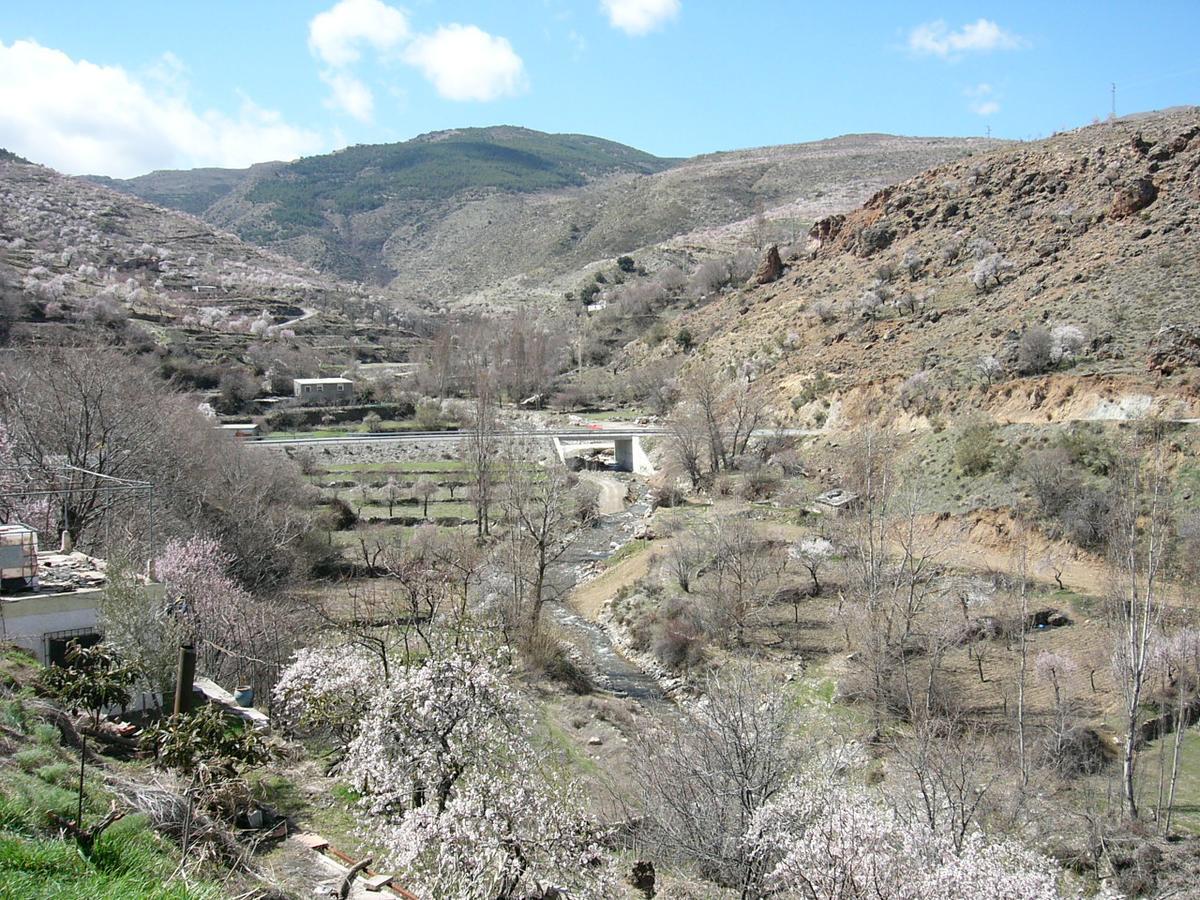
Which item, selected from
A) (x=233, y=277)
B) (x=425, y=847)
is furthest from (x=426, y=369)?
(x=425, y=847)

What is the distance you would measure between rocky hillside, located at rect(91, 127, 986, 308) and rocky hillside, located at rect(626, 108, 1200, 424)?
41.9 m

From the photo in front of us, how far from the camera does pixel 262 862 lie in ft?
30.5

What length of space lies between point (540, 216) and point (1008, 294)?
122 m

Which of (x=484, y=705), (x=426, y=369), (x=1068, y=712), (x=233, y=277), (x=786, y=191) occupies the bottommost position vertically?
(x=1068, y=712)

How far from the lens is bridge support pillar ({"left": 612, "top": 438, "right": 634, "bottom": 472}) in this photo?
5516cm

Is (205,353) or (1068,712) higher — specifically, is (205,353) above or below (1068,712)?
above

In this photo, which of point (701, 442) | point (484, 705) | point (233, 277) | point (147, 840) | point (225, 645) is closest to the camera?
point (147, 840)

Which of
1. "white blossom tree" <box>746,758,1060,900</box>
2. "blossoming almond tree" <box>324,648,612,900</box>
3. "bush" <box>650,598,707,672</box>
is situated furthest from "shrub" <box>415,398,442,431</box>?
"white blossom tree" <box>746,758,1060,900</box>

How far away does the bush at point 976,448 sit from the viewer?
1272 inches

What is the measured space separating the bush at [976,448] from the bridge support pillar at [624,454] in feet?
79.8

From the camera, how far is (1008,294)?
4588 centimetres

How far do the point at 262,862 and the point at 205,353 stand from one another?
65379 mm

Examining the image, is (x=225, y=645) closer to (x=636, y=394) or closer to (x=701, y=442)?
(x=701, y=442)

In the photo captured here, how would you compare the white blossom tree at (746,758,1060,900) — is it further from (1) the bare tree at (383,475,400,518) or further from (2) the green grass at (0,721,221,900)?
(1) the bare tree at (383,475,400,518)
